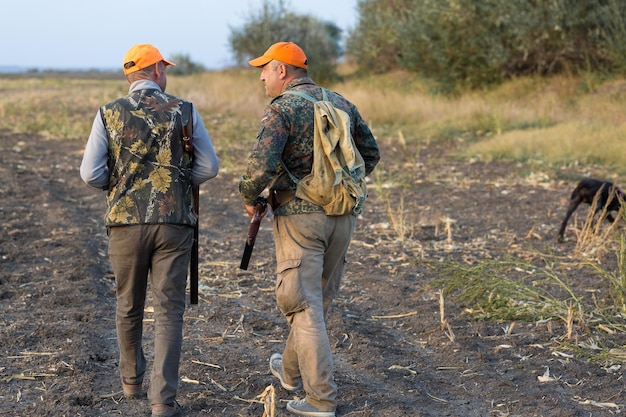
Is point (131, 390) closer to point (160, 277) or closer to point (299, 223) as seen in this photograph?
point (160, 277)

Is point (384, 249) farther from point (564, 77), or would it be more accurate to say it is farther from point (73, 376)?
point (564, 77)

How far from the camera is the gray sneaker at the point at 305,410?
12.9 feet

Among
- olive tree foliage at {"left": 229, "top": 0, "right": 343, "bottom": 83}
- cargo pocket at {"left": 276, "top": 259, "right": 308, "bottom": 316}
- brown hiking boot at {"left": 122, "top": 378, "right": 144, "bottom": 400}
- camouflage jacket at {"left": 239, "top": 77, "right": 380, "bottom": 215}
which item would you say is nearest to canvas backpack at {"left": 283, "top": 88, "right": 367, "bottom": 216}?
camouflage jacket at {"left": 239, "top": 77, "right": 380, "bottom": 215}

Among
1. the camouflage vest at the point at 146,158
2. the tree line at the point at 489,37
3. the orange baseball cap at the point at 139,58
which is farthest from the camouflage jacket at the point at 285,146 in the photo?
the tree line at the point at 489,37

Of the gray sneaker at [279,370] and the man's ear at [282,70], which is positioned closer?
the man's ear at [282,70]

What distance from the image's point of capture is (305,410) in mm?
3973

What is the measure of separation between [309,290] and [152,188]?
910 millimetres

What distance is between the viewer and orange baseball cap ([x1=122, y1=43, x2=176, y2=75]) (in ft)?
12.7

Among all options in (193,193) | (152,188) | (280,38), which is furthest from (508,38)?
(152,188)

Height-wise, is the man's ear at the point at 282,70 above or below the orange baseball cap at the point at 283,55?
below

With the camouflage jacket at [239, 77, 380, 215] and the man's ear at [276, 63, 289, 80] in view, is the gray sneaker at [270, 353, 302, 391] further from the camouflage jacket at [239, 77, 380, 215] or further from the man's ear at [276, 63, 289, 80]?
the man's ear at [276, 63, 289, 80]

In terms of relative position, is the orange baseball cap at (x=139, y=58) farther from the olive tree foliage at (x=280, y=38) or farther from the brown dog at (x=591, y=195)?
the olive tree foliage at (x=280, y=38)

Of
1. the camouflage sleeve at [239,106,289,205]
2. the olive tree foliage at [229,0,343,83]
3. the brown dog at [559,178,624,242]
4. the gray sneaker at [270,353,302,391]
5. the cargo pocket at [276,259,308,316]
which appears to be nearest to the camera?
the camouflage sleeve at [239,106,289,205]

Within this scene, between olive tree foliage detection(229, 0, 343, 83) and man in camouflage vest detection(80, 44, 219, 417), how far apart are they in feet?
73.7
